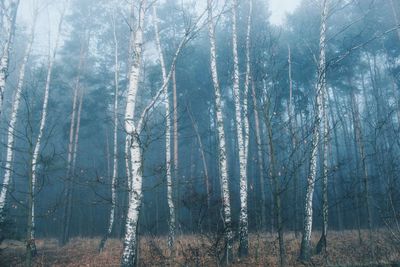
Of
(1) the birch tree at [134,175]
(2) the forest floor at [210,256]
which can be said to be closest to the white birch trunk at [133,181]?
(1) the birch tree at [134,175]

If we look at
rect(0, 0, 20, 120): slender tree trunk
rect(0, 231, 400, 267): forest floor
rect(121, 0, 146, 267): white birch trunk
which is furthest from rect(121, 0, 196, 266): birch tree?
rect(0, 0, 20, 120): slender tree trunk

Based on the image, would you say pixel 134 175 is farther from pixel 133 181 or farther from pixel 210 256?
pixel 210 256

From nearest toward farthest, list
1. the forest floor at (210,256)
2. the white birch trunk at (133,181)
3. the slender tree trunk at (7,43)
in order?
the white birch trunk at (133,181)
the slender tree trunk at (7,43)
the forest floor at (210,256)

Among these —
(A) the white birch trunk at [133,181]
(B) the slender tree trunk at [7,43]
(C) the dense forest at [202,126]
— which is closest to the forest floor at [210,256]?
(C) the dense forest at [202,126]

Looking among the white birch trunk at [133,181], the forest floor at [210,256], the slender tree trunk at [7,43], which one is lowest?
the forest floor at [210,256]

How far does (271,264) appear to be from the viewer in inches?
403

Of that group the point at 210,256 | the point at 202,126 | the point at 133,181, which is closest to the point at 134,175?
the point at 133,181

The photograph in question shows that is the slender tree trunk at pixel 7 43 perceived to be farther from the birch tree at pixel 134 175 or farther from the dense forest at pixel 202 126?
the birch tree at pixel 134 175

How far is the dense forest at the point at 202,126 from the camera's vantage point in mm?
9156

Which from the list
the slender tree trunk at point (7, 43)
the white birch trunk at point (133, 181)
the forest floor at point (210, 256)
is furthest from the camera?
the forest floor at point (210, 256)

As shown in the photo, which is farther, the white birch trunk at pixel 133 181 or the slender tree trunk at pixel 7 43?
the slender tree trunk at pixel 7 43

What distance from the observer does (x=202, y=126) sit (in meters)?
28.1

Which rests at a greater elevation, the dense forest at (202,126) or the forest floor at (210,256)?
the dense forest at (202,126)

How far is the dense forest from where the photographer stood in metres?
9.16
